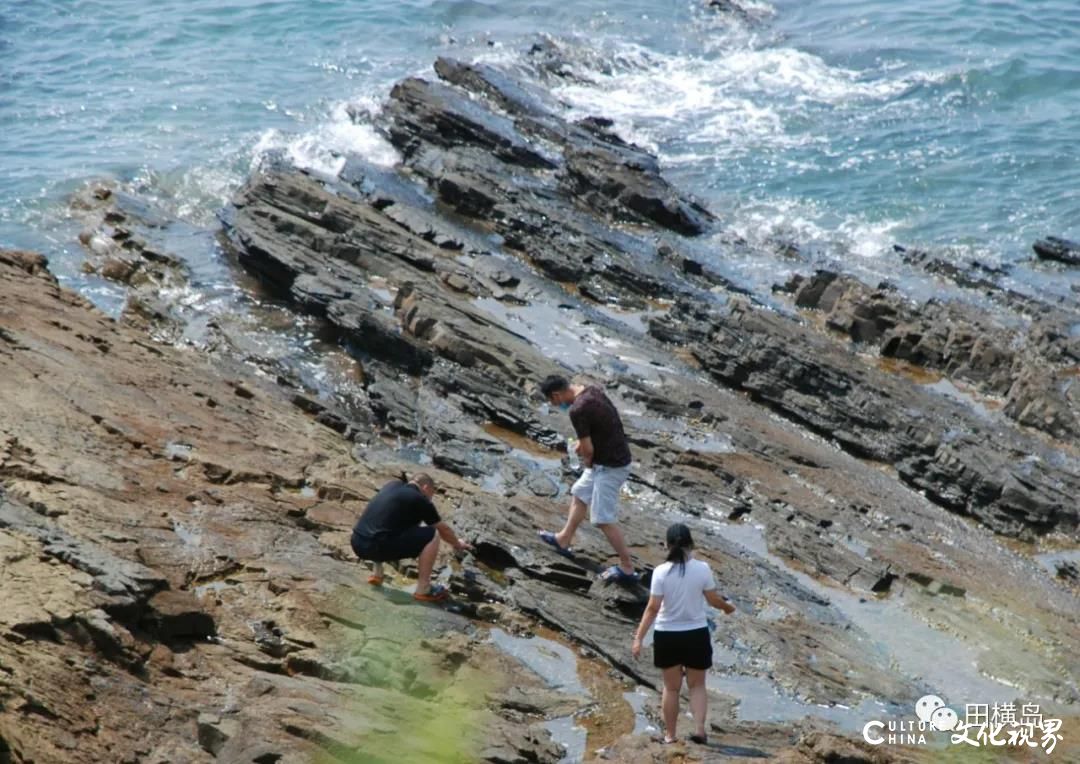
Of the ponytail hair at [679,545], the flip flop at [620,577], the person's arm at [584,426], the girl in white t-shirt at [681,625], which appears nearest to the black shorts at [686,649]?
the girl in white t-shirt at [681,625]

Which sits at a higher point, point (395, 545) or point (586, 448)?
point (586, 448)

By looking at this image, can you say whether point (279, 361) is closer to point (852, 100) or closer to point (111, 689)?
point (111, 689)

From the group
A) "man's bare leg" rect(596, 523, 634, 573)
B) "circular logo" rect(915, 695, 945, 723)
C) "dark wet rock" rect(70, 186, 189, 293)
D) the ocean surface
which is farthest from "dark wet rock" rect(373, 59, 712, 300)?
"circular logo" rect(915, 695, 945, 723)

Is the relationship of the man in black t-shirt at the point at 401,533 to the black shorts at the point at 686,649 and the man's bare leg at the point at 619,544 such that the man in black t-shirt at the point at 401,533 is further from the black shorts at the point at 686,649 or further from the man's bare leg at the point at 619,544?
the black shorts at the point at 686,649

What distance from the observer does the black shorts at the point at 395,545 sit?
11.6 meters

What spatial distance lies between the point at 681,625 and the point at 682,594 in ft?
0.84

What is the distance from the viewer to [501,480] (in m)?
15.4

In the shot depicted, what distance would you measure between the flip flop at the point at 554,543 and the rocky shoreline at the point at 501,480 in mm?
186

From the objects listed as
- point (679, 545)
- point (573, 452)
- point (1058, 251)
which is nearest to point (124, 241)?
point (573, 452)

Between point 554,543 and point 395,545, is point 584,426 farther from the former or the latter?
point 395,545

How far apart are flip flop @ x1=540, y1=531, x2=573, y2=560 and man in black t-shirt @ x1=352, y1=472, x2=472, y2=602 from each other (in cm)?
165

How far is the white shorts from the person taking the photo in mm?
12891

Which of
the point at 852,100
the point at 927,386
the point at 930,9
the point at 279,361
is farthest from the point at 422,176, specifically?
the point at 930,9

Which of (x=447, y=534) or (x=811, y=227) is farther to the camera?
(x=811, y=227)
